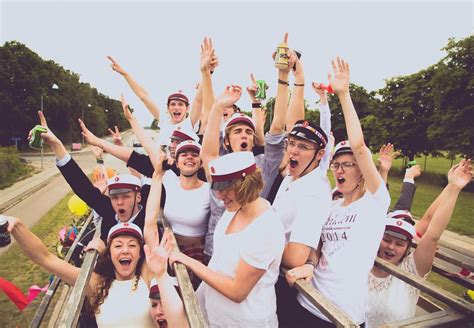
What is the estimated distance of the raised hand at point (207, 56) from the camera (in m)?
4.00

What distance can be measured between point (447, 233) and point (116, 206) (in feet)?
47.1

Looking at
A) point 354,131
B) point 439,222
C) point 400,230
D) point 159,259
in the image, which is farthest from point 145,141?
point 439,222

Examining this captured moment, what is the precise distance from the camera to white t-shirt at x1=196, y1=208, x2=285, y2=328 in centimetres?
207

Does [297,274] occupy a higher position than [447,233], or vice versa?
[297,274]

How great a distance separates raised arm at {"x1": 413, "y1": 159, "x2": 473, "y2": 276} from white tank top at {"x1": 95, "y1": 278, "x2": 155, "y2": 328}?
8.30 feet

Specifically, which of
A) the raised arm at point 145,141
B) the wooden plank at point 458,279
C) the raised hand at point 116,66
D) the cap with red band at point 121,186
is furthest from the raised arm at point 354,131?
the raised hand at point 116,66

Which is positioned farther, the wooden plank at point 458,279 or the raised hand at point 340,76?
the raised hand at point 340,76

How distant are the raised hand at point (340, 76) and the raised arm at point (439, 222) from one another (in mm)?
1316

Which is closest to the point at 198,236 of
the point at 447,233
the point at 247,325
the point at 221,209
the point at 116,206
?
the point at 221,209

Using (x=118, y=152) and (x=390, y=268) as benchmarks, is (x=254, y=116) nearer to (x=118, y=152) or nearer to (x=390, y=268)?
(x=118, y=152)

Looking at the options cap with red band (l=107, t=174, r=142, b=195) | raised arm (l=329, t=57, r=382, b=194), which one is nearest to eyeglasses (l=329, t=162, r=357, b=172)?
raised arm (l=329, t=57, r=382, b=194)

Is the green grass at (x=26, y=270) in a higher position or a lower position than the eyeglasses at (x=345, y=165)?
lower

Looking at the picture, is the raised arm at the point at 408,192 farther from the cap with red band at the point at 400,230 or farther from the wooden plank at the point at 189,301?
the wooden plank at the point at 189,301

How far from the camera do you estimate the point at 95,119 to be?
73.6 metres
